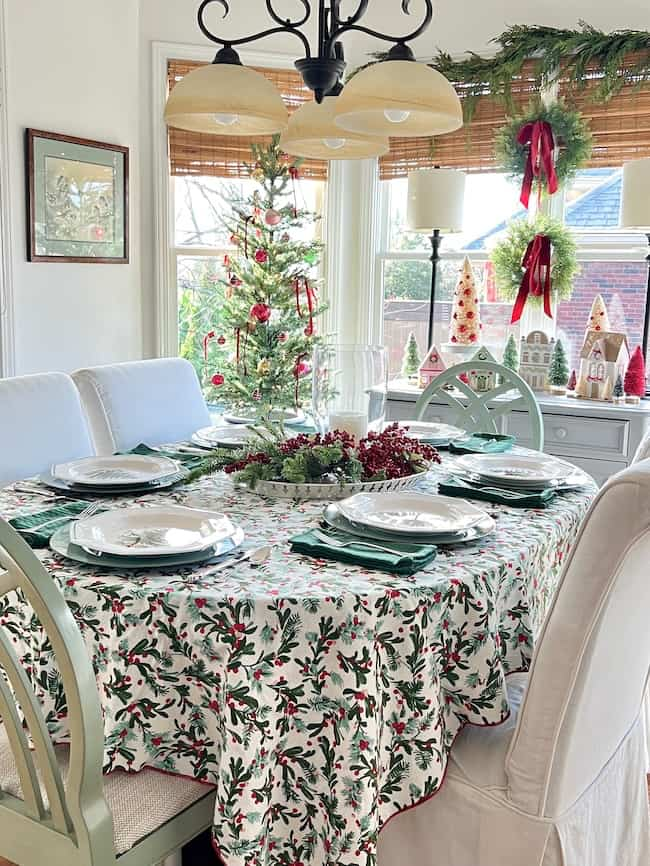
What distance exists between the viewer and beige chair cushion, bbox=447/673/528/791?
1.43m

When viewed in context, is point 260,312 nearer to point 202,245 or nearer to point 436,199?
point 202,245

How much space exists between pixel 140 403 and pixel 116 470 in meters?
0.65

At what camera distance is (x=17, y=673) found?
1.20m

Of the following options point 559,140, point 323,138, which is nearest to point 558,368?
point 559,140

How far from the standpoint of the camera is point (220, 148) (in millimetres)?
4422

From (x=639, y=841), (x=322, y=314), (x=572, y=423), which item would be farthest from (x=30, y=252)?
(x=639, y=841)

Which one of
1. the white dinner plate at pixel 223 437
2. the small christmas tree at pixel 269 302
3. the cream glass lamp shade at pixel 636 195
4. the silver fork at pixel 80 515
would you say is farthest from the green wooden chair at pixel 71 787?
the small christmas tree at pixel 269 302

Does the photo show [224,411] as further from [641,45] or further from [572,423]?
[641,45]

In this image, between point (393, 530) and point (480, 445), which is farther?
point (480, 445)

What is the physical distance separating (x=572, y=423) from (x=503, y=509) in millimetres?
1683

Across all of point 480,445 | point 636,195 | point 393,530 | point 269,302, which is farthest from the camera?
point 269,302

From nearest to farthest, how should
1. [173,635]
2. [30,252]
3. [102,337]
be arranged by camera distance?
[173,635] → [30,252] → [102,337]

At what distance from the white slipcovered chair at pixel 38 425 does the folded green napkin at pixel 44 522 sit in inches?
17.4

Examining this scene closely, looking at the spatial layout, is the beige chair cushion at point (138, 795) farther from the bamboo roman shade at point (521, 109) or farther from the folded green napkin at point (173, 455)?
the bamboo roman shade at point (521, 109)
